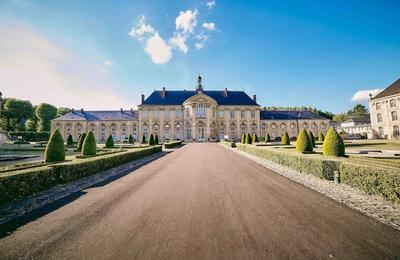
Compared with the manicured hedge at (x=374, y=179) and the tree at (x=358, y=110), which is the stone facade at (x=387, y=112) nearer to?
the manicured hedge at (x=374, y=179)

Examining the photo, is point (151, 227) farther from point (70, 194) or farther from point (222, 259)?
point (70, 194)

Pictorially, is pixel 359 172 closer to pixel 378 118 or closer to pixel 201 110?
pixel 378 118

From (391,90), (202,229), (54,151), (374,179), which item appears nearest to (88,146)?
(54,151)

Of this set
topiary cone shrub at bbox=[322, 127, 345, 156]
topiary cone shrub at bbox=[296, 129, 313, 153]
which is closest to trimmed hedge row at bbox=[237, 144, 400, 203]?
topiary cone shrub at bbox=[322, 127, 345, 156]

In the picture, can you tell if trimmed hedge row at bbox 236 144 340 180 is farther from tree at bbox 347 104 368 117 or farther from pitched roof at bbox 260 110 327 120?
tree at bbox 347 104 368 117

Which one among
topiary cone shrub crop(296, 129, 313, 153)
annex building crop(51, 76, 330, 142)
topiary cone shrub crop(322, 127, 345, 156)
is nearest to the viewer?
topiary cone shrub crop(322, 127, 345, 156)

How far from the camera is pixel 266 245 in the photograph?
3168 millimetres

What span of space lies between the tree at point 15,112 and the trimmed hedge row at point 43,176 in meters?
67.2

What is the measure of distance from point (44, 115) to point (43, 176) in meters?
69.8

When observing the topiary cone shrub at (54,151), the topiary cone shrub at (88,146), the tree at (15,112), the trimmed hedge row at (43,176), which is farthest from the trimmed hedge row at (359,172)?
the tree at (15,112)

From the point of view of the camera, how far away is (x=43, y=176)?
258 inches

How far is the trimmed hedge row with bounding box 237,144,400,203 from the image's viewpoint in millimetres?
5143

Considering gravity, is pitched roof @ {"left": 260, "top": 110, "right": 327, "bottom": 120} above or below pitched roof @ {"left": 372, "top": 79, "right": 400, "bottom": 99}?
below

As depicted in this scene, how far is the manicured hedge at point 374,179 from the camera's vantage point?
5052 millimetres
